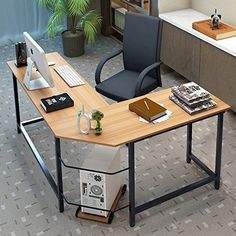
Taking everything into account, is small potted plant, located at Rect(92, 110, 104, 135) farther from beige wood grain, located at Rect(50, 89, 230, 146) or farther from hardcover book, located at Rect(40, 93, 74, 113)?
hardcover book, located at Rect(40, 93, 74, 113)

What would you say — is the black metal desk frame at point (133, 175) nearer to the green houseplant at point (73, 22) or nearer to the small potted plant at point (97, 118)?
the small potted plant at point (97, 118)

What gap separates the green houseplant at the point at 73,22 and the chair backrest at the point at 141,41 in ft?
4.93

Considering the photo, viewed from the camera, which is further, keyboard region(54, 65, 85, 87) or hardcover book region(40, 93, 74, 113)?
keyboard region(54, 65, 85, 87)

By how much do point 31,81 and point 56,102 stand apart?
1.60 feet

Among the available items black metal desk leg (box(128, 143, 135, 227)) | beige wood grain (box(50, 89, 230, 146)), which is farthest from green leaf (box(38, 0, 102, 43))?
black metal desk leg (box(128, 143, 135, 227))

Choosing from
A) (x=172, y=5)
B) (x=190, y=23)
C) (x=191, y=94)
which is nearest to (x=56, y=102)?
(x=191, y=94)

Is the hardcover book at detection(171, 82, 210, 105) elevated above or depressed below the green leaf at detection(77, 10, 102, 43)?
above

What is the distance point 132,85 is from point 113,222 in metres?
1.43

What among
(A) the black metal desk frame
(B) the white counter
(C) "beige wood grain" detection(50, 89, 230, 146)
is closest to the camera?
(C) "beige wood grain" detection(50, 89, 230, 146)

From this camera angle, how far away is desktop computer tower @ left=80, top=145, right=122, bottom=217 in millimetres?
3746

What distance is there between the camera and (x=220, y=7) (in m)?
5.79

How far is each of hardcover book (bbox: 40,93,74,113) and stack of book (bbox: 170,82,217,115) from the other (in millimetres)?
806

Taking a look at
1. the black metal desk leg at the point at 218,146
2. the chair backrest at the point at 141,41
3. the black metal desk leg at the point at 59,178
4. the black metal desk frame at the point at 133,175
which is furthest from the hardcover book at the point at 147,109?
the chair backrest at the point at 141,41

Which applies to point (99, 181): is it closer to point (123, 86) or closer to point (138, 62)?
point (123, 86)
